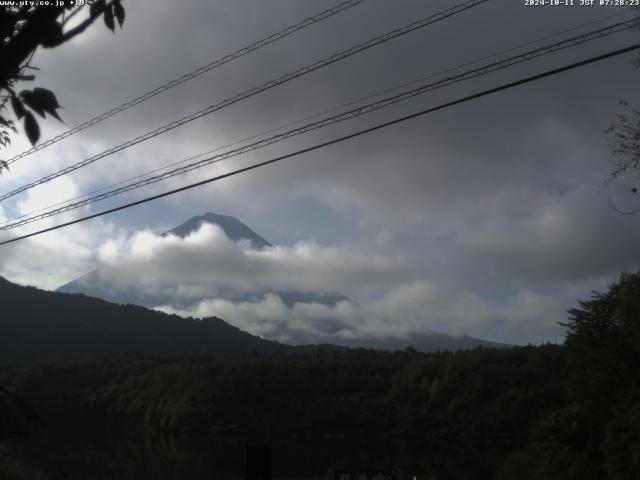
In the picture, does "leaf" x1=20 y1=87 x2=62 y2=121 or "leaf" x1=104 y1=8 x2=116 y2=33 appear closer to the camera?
"leaf" x1=20 y1=87 x2=62 y2=121

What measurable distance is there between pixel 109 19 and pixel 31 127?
731mm

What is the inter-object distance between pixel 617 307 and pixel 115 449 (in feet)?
250

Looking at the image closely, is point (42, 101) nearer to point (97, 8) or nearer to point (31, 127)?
point (31, 127)

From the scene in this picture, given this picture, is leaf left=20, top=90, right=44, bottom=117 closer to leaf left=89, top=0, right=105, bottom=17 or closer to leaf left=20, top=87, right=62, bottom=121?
leaf left=20, top=87, right=62, bottom=121

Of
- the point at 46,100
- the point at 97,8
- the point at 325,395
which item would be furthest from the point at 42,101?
the point at 325,395

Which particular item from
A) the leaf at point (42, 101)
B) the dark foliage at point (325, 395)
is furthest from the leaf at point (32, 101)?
the dark foliage at point (325, 395)

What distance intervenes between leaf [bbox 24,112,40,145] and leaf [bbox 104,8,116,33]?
644mm

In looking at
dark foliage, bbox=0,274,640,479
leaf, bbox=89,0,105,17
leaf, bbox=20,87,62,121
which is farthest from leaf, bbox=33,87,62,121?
dark foliage, bbox=0,274,640,479

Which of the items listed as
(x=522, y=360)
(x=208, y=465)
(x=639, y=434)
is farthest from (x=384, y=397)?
(x=639, y=434)

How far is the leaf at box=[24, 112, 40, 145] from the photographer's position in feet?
10.3

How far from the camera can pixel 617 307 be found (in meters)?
25.3

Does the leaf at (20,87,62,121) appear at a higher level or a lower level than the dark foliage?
lower

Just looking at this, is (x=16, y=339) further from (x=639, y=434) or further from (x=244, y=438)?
(x=639, y=434)

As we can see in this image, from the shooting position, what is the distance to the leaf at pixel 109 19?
3416 mm
